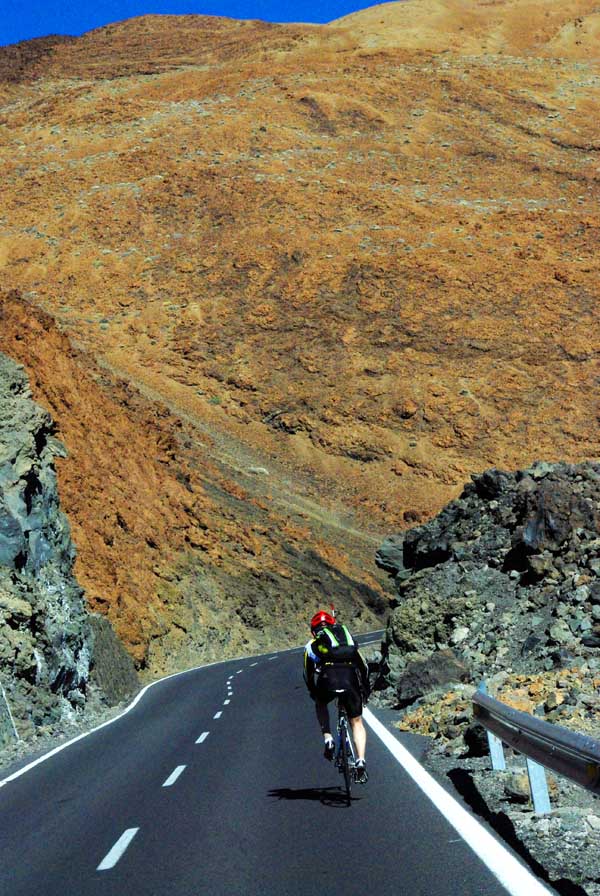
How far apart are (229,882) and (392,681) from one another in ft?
35.4

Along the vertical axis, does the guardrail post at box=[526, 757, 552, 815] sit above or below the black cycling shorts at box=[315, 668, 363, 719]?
below

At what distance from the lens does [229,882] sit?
6020mm

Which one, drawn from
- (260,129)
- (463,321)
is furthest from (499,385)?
(260,129)

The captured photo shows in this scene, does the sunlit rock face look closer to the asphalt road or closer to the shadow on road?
the asphalt road

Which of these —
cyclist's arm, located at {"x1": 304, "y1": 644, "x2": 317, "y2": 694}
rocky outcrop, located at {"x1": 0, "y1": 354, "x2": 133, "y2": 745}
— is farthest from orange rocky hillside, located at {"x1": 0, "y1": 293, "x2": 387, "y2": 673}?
cyclist's arm, located at {"x1": 304, "y1": 644, "x2": 317, "y2": 694}

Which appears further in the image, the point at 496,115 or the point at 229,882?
the point at 496,115

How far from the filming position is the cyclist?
8.45m

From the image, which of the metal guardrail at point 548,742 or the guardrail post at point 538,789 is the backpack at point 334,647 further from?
the guardrail post at point 538,789

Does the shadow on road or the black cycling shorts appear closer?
the shadow on road

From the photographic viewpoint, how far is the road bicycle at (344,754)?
8.15m

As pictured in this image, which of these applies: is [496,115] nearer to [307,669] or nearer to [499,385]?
[499,385]

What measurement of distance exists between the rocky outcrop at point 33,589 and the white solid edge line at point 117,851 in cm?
817

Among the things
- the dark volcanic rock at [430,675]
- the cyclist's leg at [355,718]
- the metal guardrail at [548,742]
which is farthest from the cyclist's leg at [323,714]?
the dark volcanic rock at [430,675]

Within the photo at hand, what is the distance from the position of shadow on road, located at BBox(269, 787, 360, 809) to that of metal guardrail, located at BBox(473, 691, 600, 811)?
1.45m
